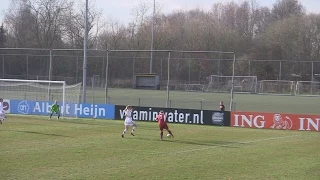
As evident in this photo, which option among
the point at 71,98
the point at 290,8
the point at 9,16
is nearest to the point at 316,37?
the point at 290,8

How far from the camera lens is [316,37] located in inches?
3098

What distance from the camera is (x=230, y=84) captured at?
6500 cm

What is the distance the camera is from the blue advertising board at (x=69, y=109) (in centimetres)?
4438

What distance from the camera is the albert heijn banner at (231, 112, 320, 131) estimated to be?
3784 centimetres

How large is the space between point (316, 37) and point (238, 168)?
63.9 meters

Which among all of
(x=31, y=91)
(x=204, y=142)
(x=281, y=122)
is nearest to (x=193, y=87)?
(x=31, y=91)

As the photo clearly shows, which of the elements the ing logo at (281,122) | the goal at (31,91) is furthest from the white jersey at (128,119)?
the goal at (31,91)

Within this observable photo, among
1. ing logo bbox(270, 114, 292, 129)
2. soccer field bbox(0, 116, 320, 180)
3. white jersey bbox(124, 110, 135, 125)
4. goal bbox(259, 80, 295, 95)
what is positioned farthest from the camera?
goal bbox(259, 80, 295, 95)

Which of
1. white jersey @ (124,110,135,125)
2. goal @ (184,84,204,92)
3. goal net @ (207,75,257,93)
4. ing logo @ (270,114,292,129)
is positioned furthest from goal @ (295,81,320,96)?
white jersey @ (124,110,135,125)

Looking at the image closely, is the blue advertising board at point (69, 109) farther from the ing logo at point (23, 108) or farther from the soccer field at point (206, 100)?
the soccer field at point (206, 100)

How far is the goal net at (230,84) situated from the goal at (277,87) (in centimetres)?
111

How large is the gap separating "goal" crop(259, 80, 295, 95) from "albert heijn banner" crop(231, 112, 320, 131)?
26.5 m

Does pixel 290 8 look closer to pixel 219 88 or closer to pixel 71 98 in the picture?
pixel 219 88

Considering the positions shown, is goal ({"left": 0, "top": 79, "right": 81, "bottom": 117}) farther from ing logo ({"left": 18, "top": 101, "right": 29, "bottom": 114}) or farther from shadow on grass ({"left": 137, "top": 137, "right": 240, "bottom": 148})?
shadow on grass ({"left": 137, "top": 137, "right": 240, "bottom": 148})
